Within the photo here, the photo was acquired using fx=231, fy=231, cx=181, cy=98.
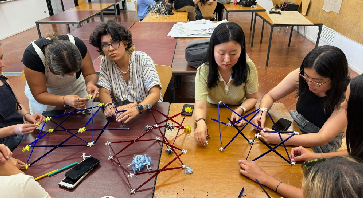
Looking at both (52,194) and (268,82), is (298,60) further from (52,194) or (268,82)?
(52,194)

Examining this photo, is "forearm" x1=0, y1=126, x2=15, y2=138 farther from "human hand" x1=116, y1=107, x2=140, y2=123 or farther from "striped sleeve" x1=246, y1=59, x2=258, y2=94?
"striped sleeve" x1=246, y1=59, x2=258, y2=94

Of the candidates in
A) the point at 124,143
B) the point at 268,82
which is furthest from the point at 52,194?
the point at 268,82

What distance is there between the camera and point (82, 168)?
1145mm

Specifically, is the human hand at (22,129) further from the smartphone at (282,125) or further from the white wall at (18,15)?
the white wall at (18,15)

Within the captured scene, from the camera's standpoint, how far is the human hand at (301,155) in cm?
120

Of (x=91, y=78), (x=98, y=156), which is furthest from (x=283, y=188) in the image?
(x=91, y=78)

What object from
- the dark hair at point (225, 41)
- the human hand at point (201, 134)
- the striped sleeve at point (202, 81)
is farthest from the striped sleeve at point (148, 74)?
the human hand at point (201, 134)

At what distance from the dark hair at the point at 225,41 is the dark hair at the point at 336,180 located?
0.94m

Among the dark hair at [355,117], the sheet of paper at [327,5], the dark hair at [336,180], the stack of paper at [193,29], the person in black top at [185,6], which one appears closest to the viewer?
the dark hair at [336,180]

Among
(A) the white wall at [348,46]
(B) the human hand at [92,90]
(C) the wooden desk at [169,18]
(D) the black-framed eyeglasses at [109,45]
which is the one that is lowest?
(A) the white wall at [348,46]

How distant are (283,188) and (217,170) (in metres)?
0.31

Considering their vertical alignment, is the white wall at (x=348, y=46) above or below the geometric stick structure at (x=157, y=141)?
below

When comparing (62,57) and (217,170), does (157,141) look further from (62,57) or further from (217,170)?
(62,57)

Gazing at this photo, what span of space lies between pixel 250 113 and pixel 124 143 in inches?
32.7
